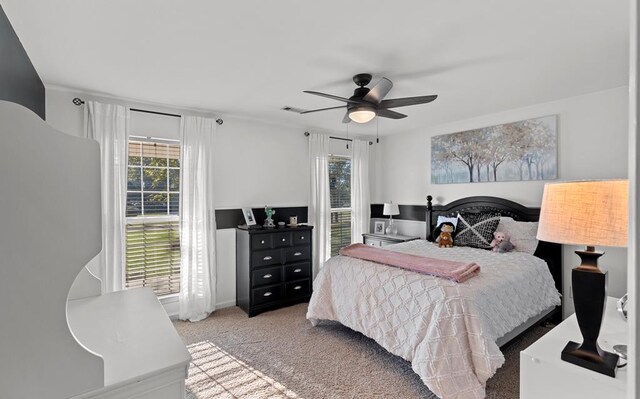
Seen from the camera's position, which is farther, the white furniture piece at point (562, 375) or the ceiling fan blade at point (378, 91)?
the ceiling fan blade at point (378, 91)

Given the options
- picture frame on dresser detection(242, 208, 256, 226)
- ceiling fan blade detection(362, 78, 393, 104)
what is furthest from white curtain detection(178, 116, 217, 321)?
ceiling fan blade detection(362, 78, 393, 104)

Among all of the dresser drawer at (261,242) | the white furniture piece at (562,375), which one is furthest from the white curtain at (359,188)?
the white furniture piece at (562,375)

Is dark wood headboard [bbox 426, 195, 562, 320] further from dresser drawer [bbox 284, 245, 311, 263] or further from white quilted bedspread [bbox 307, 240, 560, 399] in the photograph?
dresser drawer [bbox 284, 245, 311, 263]

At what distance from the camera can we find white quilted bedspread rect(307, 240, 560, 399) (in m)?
2.06

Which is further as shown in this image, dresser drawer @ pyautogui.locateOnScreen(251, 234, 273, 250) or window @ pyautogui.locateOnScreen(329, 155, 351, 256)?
window @ pyautogui.locateOnScreen(329, 155, 351, 256)

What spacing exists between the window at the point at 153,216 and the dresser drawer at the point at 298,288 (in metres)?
1.31

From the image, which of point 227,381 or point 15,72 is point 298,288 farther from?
point 15,72

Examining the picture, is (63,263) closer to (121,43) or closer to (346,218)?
(121,43)

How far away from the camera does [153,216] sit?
11.7ft

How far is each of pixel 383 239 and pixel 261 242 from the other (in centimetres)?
193

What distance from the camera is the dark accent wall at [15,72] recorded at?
1751 millimetres

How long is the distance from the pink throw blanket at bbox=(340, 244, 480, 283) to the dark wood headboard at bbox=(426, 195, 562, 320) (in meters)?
1.28

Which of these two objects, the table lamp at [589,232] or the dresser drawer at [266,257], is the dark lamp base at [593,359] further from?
the dresser drawer at [266,257]

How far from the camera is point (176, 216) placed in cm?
370
